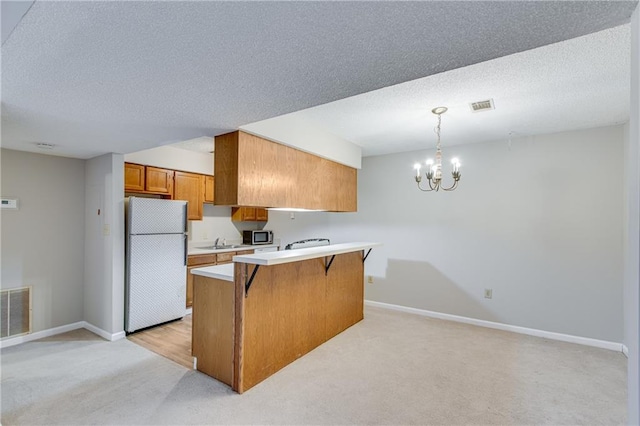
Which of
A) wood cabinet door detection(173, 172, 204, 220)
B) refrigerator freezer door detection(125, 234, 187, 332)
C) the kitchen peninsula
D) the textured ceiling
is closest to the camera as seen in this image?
the textured ceiling

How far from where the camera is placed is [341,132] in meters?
3.61

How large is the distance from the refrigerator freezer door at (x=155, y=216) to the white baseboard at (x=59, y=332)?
113cm

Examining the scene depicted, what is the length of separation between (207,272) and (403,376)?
74.9 inches

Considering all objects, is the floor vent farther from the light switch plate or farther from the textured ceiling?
the textured ceiling

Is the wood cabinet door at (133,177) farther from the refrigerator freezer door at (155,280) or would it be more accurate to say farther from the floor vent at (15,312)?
the floor vent at (15,312)

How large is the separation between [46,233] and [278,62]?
367cm

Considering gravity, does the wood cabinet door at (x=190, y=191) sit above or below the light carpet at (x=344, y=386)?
above

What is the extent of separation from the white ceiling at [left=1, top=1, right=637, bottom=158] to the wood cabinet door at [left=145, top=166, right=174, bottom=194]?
1.19 meters

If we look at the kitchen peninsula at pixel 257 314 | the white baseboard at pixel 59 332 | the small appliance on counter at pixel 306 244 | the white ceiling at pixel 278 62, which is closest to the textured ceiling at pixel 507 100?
the white ceiling at pixel 278 62

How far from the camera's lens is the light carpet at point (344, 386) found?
211 centimetres

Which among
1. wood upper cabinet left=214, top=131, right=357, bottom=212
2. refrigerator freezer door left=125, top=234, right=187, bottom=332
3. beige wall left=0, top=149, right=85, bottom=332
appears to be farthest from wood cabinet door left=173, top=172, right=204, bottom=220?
wood upper cabinet left=214, top=131, right=357, bottom=212

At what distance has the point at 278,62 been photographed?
1432 millimetres

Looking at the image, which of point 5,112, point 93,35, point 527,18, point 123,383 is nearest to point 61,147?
point 5,112

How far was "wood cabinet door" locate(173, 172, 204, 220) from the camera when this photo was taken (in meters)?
4.46
